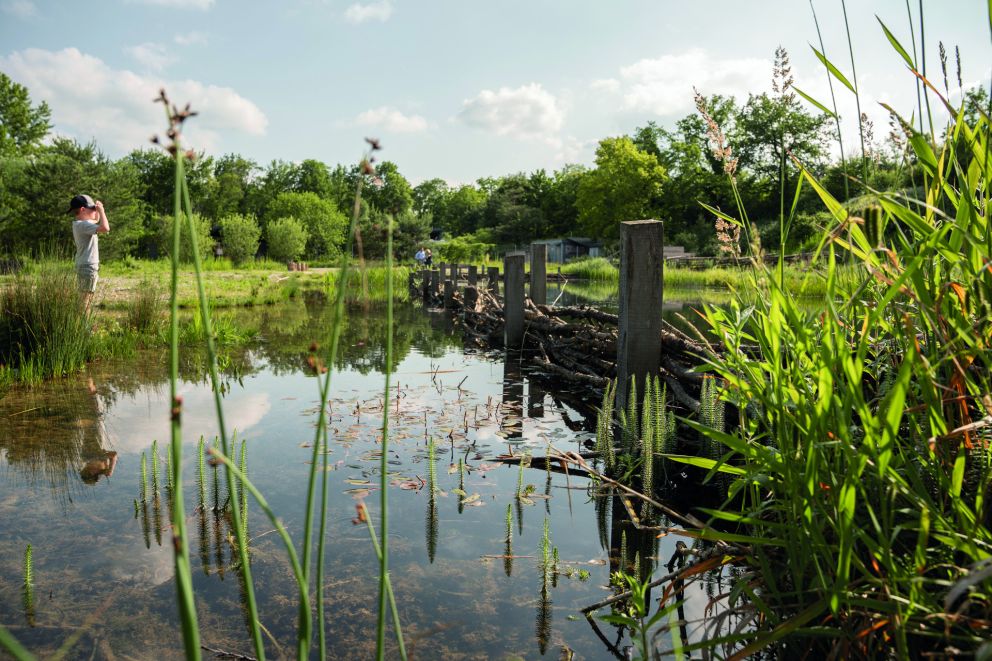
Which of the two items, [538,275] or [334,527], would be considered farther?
[538,275]

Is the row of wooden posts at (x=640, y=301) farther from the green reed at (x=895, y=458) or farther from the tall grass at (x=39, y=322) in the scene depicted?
the tall grass at (x=39, y=322)

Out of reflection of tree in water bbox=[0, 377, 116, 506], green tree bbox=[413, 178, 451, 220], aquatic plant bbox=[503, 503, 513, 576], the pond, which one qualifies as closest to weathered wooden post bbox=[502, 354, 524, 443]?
the pond

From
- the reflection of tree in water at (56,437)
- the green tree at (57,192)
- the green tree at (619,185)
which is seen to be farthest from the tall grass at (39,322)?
the green tree at (619,185)

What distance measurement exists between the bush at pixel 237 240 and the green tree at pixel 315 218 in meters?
20.1

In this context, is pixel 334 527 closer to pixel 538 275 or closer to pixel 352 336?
pixel 352 336

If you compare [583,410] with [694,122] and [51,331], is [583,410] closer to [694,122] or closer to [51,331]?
[51,331]

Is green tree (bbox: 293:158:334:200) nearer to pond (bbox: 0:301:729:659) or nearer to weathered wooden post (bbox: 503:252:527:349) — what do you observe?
weathered wooden post (bbox: 503:252:527:349)

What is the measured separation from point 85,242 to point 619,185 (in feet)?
182

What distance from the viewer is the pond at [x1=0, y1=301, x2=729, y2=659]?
222cm

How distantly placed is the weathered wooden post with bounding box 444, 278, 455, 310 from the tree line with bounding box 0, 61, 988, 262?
12.5 metres

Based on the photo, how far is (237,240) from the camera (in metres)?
42.0

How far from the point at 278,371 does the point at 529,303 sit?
371 centimetres

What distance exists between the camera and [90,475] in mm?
3783

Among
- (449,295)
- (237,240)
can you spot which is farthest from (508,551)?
(237,240)
